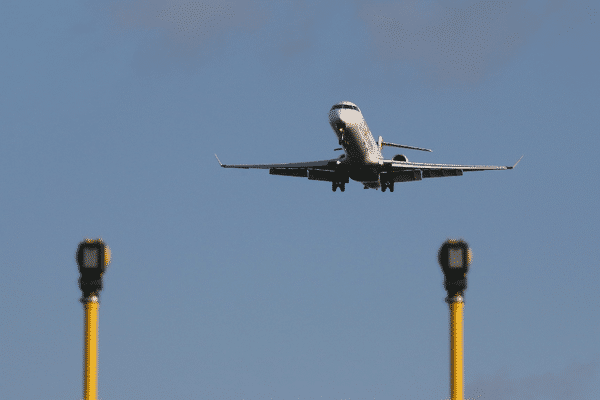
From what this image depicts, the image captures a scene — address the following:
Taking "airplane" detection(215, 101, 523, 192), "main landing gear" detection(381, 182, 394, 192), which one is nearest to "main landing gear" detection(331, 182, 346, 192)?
"airplane" detection(215, 101, 523, 192)

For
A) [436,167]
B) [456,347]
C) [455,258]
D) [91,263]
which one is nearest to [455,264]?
[455,258]

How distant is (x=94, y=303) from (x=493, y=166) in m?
63.4

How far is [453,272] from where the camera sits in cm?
1328

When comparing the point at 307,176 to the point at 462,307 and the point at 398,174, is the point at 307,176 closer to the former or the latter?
the point at 398,174

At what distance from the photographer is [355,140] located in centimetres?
6575

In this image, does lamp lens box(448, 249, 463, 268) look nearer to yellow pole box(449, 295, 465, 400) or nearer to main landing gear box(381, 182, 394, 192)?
yellow pole box(449, 295, 465, 400)

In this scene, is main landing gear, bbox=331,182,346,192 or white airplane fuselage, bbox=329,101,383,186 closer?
white airplane fuselage, bbox=329,101,383,186

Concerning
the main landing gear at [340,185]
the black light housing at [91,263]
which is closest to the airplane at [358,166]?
the main landing gear at [340,185]

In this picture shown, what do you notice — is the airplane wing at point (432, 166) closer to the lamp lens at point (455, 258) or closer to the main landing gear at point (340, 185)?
the main landing gear at point (340, 185)

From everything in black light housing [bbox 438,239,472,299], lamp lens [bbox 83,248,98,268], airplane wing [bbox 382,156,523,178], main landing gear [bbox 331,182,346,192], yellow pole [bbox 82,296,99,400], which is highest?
airplane wing [bbox 382,156,523,178]

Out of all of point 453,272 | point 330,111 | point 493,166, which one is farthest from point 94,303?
point 493,166

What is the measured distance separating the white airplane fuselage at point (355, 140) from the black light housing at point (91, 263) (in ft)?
166

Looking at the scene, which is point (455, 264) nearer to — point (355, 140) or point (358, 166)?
point (355, 140)

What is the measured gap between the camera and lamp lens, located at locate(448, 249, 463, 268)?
13.0m
